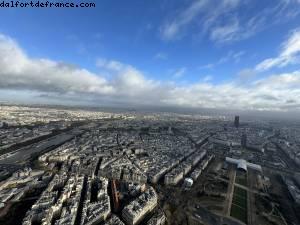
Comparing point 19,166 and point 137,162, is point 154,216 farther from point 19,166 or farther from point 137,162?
point 19,166

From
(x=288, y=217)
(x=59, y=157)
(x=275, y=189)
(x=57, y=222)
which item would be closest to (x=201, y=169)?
(x=275, y=189)

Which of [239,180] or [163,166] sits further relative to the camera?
[163,166]

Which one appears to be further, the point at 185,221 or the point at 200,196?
the point at 200,196

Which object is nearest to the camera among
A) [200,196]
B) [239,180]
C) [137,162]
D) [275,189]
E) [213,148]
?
[200,196]

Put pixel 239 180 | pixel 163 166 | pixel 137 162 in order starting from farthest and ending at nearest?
pixel 137 162 < pixel 163 166 < pixel 239 180

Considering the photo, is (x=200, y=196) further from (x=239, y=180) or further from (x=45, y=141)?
(x=45, y=141)

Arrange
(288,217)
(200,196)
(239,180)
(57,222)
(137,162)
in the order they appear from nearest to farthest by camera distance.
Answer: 1. (57,222)
2. (288,217)
3. (200,196)
4. (239,180)
5. (137,162)

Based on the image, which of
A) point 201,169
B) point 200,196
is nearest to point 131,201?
point 200,196

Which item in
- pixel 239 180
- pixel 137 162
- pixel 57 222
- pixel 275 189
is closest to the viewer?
pixel 57 222
